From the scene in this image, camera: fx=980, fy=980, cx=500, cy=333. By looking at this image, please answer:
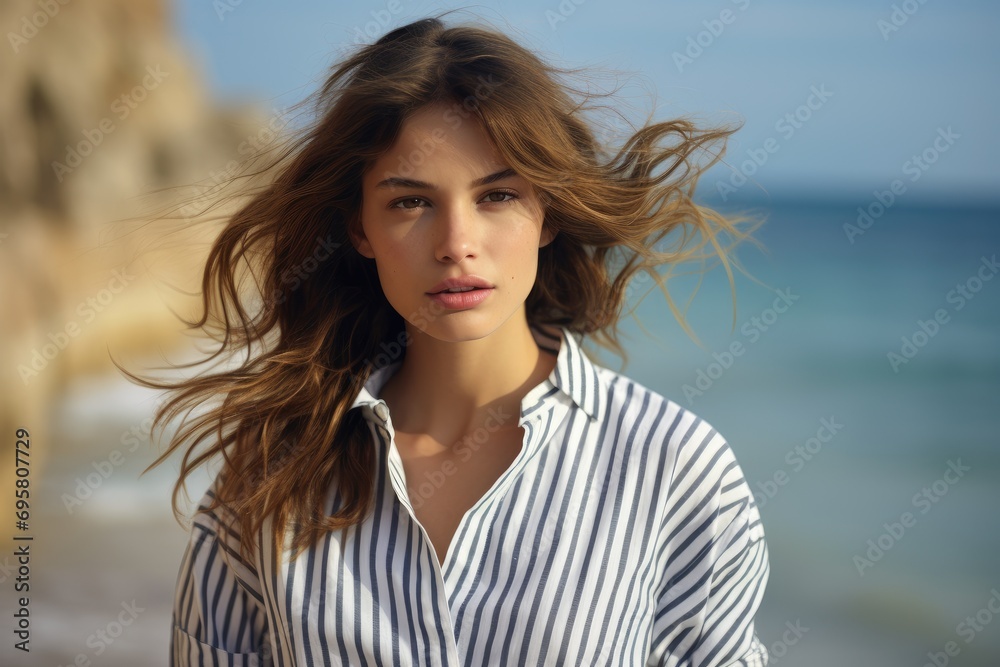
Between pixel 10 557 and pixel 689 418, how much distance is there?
437cm

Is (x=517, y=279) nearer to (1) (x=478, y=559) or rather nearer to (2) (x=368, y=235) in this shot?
(2) (x=368, y=235)

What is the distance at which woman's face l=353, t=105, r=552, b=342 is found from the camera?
1738mm

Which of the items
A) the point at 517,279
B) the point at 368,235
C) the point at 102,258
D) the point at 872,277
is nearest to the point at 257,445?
the point at 368,235

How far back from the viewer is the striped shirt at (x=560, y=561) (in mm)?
1750

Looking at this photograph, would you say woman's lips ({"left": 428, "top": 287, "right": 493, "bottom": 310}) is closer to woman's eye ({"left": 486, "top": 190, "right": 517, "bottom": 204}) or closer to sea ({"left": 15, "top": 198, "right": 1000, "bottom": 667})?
woman's eye ({"left": 486, "top": 190, "right": 517, "bottom": 204})

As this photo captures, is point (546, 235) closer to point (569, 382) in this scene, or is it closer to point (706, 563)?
point (569, 382)

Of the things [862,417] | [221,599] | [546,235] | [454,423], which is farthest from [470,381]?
[862,417]

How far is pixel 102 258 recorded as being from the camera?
8.27 metres

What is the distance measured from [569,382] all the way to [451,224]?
0.41m

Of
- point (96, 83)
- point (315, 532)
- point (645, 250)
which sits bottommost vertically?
point (315, 532)

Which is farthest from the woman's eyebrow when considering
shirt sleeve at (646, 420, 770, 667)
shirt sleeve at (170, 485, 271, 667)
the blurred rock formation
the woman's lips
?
the blurred rock formation

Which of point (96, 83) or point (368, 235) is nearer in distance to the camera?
point (368, 235)

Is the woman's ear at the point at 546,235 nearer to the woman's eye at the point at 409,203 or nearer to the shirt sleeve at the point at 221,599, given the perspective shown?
the woman's eye at the point at 409,203

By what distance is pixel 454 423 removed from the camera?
1.99 m
